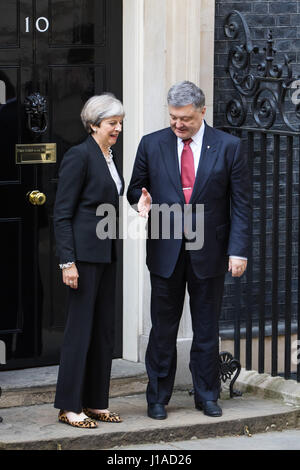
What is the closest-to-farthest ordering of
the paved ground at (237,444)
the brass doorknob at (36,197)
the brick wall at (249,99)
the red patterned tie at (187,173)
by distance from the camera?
the paved ground at (237,444) < the red patterned tie at (187,173) < the brass doorknob at (36,197) < the brick wall at (249,99)

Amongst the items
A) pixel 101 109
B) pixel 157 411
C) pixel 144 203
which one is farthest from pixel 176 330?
pixel 101 109

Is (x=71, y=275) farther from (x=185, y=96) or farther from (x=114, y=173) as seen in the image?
(x=185, y=96)

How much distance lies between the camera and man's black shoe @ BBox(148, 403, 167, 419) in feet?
22.7

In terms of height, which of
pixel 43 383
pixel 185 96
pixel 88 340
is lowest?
pixel 43 383

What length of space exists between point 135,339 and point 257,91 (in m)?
1.80

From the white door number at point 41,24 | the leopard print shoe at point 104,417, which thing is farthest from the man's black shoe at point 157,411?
the white door number at point 41,24

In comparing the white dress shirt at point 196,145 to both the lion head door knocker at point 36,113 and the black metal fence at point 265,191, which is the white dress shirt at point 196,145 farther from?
the lion head door knocker at point 36,113

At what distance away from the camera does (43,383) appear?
24.0 ft

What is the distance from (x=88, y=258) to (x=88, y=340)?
1.52 feet

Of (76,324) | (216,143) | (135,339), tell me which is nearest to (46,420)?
(76,324)

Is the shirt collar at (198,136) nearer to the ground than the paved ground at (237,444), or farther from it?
farther from it

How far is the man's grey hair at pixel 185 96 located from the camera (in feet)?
21.4

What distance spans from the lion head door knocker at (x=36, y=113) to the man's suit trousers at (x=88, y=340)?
4.13ft

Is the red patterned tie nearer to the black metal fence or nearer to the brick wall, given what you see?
the black metal fence
